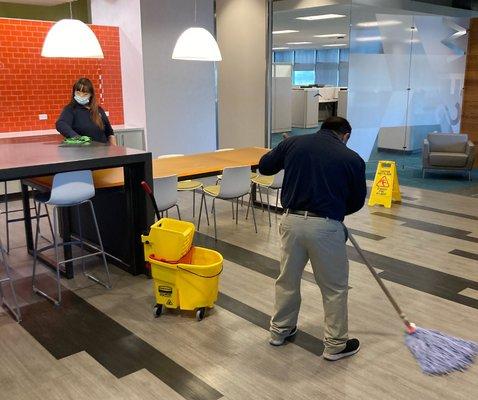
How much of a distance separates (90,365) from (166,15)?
19.1ft

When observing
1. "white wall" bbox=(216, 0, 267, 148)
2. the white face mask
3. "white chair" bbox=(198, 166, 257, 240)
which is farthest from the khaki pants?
"white wall" bbox=(216, 0, 267, 148)

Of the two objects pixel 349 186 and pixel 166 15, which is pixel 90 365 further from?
pixel 166 15

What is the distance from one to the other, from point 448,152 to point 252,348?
20.7 feet

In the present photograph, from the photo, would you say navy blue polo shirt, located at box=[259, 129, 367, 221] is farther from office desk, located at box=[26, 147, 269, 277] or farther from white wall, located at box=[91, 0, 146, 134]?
white wall, located at box=[91, 0, 146, 134]

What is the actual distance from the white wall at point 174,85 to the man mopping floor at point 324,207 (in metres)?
5.02

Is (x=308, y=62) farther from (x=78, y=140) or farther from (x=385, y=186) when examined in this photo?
(x=78, y=140)

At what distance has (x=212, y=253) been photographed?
3502 millimetres

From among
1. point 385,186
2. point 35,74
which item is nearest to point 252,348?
point 385,186

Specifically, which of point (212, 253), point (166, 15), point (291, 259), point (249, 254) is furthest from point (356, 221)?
point (166, 15)

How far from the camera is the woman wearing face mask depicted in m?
4.59

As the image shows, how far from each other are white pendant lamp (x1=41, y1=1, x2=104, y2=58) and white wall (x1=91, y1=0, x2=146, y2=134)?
331 centimetres

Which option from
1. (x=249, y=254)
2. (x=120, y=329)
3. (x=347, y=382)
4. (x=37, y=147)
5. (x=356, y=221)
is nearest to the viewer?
(x=347, y=382)

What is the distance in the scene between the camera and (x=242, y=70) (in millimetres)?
7559

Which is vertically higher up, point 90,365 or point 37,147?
point 37,147
